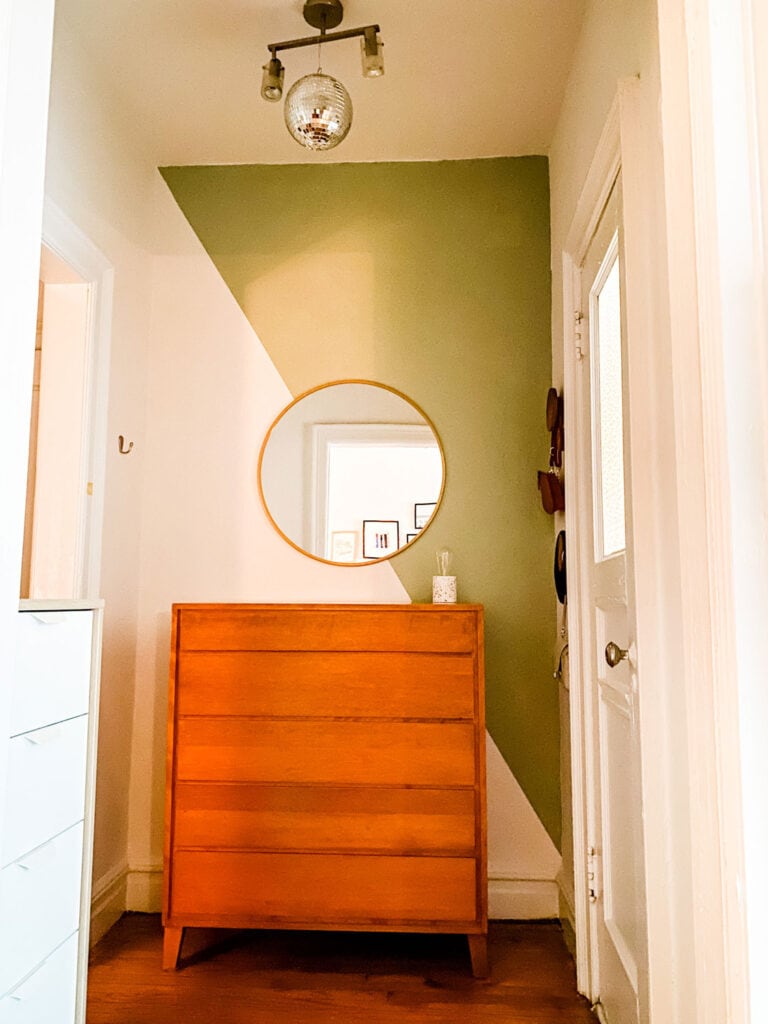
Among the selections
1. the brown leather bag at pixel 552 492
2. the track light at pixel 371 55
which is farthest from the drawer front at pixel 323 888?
the track light at pixel 371 55

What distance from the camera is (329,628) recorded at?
91.9 inches

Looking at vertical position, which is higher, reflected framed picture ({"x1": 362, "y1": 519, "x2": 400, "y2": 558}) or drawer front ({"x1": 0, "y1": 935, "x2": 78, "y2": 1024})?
reflected framed picture ({"x1": 362, "y1": 519, "x2": 400, "y2": 558})

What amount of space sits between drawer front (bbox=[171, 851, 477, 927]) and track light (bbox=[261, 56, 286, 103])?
213 cm

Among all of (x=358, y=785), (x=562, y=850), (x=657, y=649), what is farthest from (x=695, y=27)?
(x=562, y=850)

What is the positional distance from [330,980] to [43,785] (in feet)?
3.92

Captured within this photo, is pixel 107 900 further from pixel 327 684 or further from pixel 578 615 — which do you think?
Answer: pixel 578 615

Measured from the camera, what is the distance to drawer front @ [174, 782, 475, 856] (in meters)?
2.23

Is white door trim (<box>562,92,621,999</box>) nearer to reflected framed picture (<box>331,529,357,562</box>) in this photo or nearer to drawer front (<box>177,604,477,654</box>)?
drawer front (<box>177,604,477,654</box>)

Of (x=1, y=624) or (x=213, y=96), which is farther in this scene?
(x=213, y=96)

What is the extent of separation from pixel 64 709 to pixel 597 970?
1522mm

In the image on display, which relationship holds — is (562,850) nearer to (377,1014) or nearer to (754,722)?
(377,1014)

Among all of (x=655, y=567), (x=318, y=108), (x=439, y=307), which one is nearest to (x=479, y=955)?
(x=655, y=567)

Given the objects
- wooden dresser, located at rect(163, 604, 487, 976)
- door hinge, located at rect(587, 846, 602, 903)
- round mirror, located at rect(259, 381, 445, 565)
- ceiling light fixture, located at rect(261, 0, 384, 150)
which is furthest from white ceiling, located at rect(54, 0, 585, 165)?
door hinge, located at rect(587, 846, 602, 903)

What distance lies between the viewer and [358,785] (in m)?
2.26
